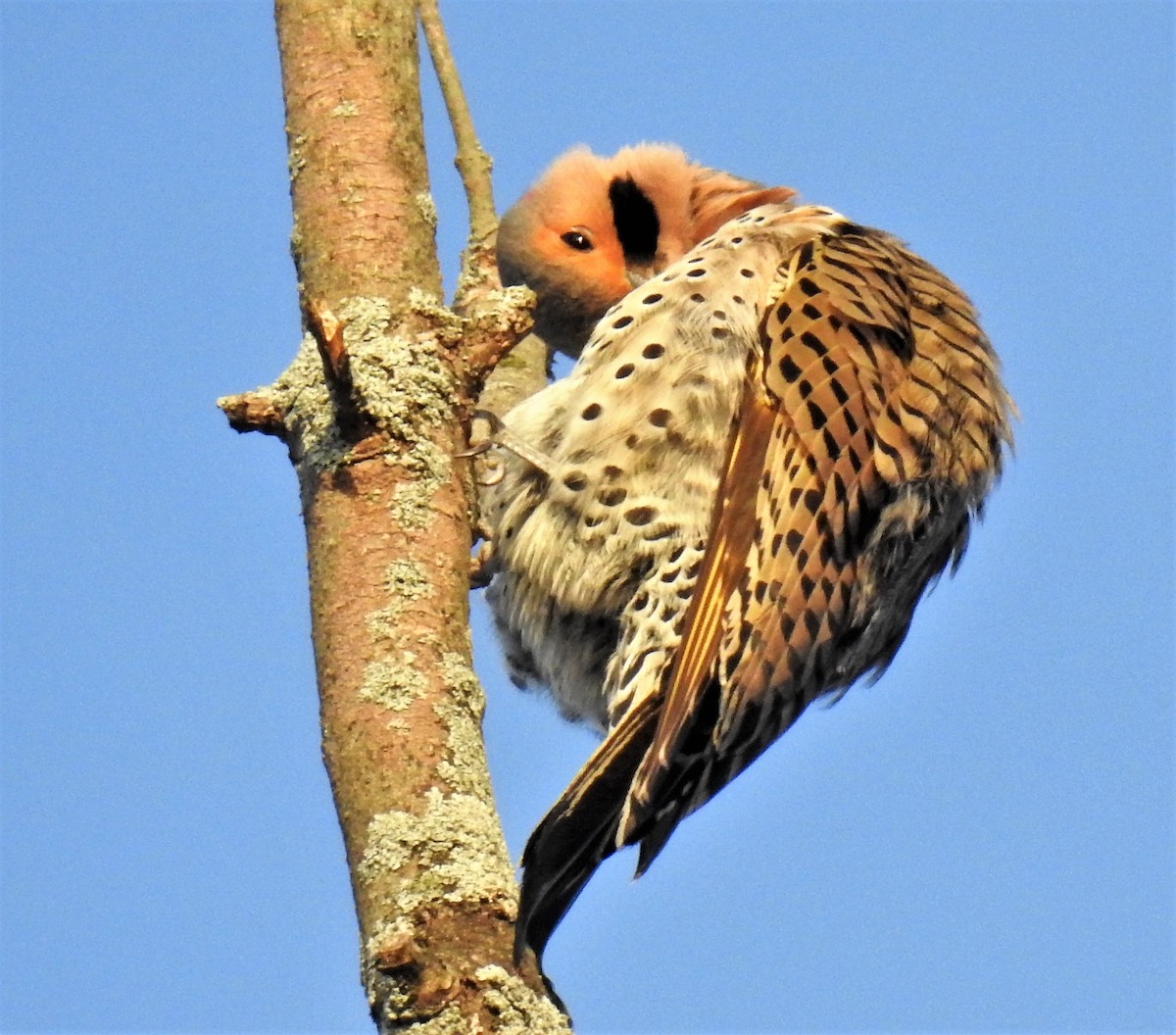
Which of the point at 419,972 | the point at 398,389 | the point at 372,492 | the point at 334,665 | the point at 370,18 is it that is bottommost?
the point at 419,972

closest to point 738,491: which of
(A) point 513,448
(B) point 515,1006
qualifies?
(A) point 513,448

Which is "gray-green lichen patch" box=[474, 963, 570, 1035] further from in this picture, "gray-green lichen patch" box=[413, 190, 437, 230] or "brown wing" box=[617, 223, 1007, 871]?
"gray-green lichen patch" box=[413, 190, 437, 230]

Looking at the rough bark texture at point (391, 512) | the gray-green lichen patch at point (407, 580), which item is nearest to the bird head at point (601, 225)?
the rough bark texture at point (391, 512)

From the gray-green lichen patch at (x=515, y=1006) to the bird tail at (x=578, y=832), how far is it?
90mm

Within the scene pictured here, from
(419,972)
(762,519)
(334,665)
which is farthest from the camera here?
(762,519)

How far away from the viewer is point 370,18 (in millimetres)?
3271

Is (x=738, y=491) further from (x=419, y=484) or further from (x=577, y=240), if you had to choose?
(x=577, y=240)

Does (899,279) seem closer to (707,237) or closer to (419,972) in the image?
(707,237)

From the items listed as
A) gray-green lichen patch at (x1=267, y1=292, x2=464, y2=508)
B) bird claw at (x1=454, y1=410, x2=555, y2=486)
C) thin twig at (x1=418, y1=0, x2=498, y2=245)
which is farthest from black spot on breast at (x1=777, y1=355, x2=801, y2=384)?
gray-green lichen patch at (x1=267, y1=292, x2=464, y2=508)

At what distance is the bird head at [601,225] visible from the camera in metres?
4.66

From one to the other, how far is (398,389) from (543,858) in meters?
0.87

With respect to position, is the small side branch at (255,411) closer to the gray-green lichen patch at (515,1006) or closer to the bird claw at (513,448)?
the bird claw at (513,448)

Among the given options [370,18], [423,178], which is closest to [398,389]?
[423,178]

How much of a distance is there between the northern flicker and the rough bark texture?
684 mm
